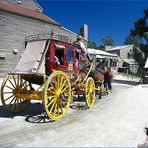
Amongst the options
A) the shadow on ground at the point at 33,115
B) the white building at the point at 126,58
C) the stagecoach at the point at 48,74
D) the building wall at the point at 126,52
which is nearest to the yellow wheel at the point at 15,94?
the stagecoach at the point at 48,74

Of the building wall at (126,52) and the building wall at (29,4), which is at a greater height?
the building wall at (29,4)

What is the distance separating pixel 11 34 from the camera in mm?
24172

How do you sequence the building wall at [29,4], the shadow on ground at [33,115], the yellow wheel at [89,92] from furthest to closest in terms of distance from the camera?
the building wall at [29,4] < the yellow wheel at [89,92] < the shadow on ground at [33,115]

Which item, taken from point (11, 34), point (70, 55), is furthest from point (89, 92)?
point (11, 34)

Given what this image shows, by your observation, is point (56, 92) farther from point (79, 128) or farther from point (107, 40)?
point (107, 40)

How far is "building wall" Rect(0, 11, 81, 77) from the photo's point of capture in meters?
23.2

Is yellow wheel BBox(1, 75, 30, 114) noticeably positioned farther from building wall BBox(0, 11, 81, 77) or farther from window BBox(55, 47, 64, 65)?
building wall BBox(0, 11, 81, 77)

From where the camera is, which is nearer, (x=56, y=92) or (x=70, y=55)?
(x=56, y=92)

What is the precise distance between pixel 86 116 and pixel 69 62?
6.90ft

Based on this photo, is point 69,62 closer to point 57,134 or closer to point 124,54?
point 57,134

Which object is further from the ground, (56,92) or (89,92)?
(56,92)

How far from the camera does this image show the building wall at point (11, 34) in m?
23.2

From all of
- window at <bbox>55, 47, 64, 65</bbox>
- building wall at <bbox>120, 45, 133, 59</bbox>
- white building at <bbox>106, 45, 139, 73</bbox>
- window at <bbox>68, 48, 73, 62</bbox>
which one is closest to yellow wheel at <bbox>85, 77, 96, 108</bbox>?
window at <bbox>68, 48, 73, 62</bbox>

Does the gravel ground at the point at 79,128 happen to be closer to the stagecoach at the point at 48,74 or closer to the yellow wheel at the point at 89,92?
the yellow wheel at the point at 89,92
